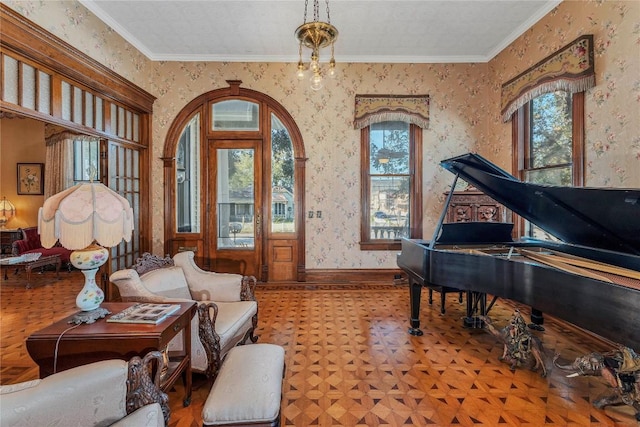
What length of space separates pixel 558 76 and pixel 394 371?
361cm

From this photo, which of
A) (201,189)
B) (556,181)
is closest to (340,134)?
(201,189)

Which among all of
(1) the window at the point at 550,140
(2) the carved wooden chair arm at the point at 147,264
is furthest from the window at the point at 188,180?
(1) the window at the point at 550,140

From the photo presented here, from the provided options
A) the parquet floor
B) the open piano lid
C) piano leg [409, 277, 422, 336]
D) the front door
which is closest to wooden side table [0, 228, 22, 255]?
the parquet floor

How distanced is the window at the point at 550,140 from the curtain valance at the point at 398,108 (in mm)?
1285

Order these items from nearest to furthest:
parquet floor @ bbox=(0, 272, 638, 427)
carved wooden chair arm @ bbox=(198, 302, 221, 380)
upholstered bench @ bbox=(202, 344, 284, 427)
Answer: upholstered bench @ bbox=(202, 344, 284, 427), parquet floor @ bbox=(0, 272, 638, 427), carved wooden chair arm @ bbox=(198, 302, 221, 380)

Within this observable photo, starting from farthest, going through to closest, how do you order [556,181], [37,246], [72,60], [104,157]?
[37,246]
[104,157]
[556,181]
[72,60]

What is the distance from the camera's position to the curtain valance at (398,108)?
4.86 meters

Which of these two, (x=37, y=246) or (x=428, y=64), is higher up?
(x=428, y=64)

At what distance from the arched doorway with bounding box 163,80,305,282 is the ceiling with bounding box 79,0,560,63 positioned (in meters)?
0.78

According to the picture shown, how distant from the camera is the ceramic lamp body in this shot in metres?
1.71

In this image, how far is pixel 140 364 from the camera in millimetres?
1224

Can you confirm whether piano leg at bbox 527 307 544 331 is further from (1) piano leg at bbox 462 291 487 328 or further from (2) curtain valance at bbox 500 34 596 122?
(2) curtain valance at bbox 500 34 596 122

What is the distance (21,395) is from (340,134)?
4589 millimetres

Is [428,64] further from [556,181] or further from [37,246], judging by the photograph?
[37,246]
